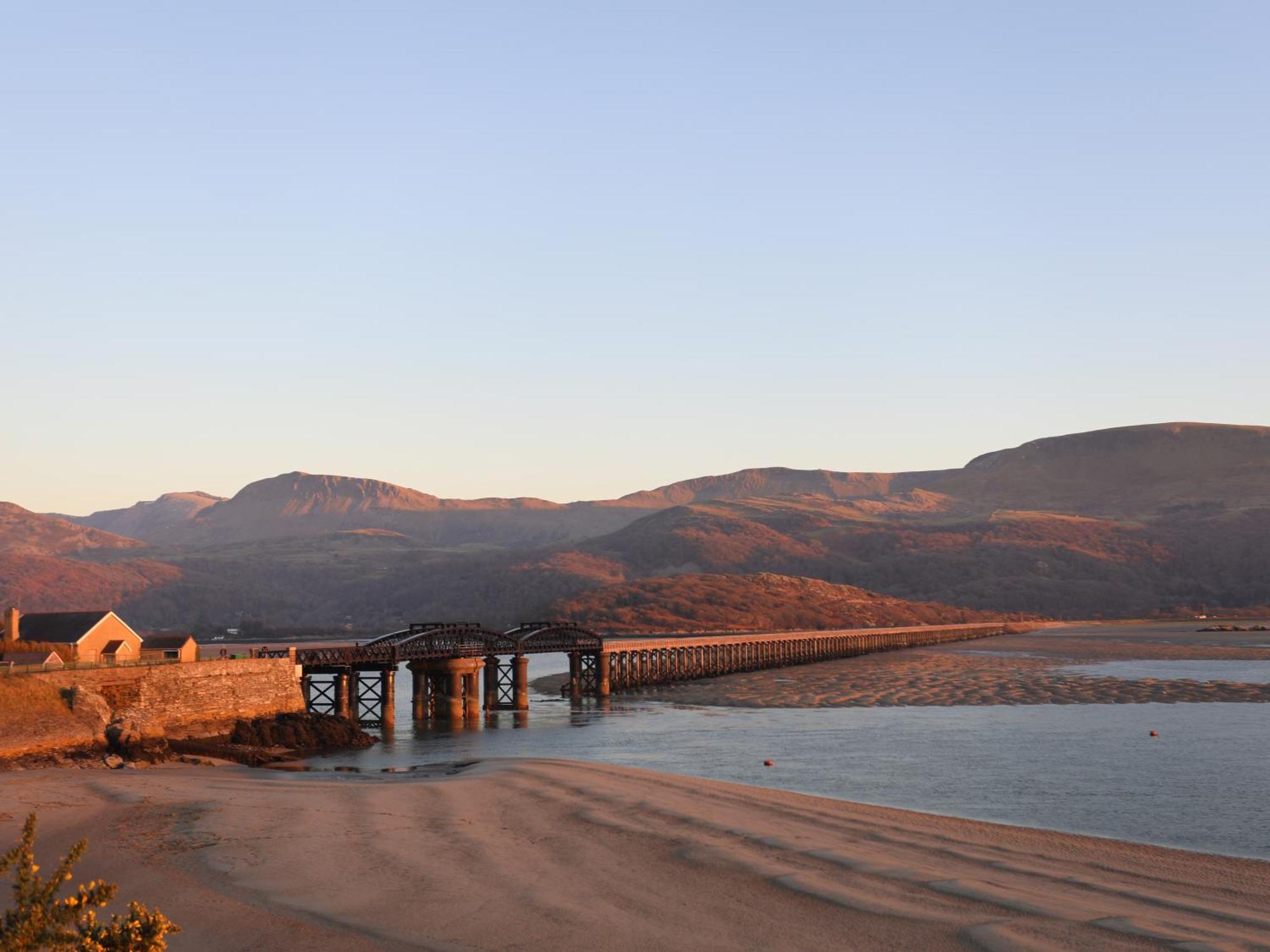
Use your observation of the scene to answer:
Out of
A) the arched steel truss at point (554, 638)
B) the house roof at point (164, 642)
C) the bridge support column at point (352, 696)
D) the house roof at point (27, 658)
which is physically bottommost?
the bridge support column at point (352, 696)

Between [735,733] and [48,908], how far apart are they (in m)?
49.9

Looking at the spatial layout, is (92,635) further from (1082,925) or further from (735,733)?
(1082,925)

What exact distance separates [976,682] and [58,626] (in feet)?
216

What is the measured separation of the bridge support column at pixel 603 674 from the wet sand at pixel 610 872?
172ft

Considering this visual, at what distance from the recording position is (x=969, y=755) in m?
50.6

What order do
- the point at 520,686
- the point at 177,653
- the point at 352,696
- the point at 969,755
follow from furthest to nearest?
the point at 520,686, the point at 352,696, the point at 177,653, the point at 969,755

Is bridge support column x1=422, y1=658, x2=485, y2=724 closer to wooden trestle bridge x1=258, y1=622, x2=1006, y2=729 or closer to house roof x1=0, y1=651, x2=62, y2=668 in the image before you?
wooden trestle bridge x1=258, y1=622, x2=1006, y2=729

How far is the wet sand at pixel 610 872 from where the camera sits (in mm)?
20828

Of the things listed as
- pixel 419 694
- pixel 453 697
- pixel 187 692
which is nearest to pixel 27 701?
pixel 187 692

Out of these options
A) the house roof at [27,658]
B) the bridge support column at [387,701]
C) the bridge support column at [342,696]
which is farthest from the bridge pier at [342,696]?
the house roof at [27,658]

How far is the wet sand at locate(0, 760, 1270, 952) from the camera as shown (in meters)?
20.8

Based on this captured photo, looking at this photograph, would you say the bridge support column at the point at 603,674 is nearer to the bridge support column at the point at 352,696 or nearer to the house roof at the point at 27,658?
the bridge support column at the point at 352,696

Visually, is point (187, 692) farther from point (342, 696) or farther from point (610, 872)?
point (610, 872)

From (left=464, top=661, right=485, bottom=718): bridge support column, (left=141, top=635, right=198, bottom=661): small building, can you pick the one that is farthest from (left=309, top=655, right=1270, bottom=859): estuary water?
(left=141, top=635, right=198, bottom=661): small building
